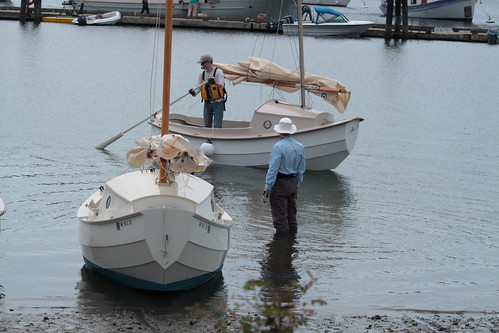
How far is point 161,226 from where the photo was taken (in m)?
10.9

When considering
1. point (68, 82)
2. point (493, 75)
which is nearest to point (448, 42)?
point (493, 75)

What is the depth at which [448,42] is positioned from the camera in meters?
69.5

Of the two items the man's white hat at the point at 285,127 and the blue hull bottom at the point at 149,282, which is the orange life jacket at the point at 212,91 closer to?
the man's white hat at the point at 285,127

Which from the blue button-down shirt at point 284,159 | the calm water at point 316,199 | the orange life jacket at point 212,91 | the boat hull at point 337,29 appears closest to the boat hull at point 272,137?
the calm water at point 316,199

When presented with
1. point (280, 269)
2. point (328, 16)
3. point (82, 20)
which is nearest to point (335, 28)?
point (328, 16)

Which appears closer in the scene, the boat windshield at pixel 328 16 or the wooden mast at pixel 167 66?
the wooden mast at pixel 167 66

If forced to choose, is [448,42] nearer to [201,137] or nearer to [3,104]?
[3,104]

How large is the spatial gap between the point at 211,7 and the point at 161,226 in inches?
2633

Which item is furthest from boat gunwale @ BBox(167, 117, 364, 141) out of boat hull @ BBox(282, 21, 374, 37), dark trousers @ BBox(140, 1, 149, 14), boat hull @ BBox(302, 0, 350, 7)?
boat hull @ BBox(302, 0, 350, 7)

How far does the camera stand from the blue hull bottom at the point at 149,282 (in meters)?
11.5

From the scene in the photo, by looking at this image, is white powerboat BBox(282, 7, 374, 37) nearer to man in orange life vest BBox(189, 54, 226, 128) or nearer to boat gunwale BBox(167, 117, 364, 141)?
boat gunwale BBox(167, 117, 364, 141)

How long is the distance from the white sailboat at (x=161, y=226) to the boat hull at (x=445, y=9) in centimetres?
9169

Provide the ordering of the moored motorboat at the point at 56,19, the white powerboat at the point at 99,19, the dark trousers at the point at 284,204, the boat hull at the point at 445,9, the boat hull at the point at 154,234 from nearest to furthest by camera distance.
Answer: the boat hull at the point at 154,234 → the dark trousers at the point at 284,204 → the white powerboat at the point at 99,19 → the moored motorboat at the point at 56,19 → the boat hull at the point at 445,9

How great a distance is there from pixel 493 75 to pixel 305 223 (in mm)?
36720
